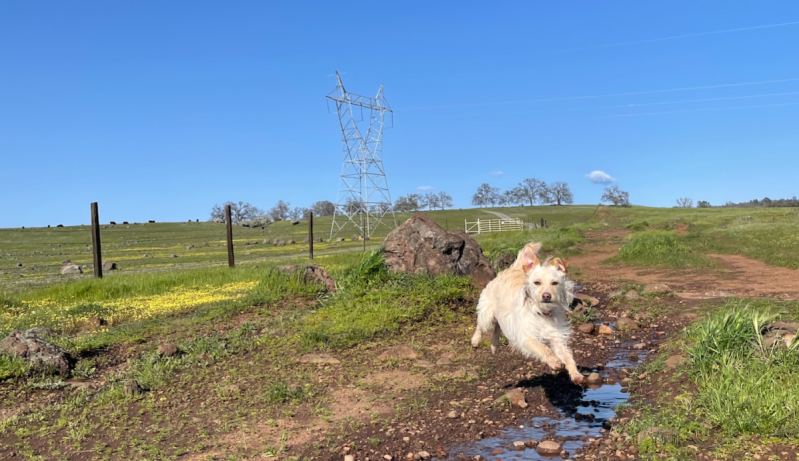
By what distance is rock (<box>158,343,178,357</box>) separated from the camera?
325 inches

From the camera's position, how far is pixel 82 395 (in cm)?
680

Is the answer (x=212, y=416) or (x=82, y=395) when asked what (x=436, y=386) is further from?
(x=82, y=395)

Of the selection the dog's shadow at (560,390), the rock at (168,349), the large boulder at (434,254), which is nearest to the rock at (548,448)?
the dog's shadow at (560,390)

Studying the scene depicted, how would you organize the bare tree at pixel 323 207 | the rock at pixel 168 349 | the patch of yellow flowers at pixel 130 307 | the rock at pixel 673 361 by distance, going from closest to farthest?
the rock at pixel 673 361
the rock at pixel 168 349
the patch of yellow flowers at pixel 130 307
the bare tree at pixel 323 207

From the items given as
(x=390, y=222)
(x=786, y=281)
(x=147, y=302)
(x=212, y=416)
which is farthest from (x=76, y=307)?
(x=390, y=222)

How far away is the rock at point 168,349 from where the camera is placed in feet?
27.1

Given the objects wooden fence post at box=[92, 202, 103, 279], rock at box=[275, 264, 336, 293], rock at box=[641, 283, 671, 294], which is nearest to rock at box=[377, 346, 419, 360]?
rock at box=[275, 264, 336, 293]

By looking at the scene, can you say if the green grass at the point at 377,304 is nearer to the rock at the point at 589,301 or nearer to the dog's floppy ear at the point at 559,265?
the rock at the point at 589,301

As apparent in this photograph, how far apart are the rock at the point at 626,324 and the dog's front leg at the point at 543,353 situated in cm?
452

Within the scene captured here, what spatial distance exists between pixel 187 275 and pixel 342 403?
10910 mm

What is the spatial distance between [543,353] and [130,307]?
387 inches

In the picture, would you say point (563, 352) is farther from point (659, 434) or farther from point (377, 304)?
point (377, 304)

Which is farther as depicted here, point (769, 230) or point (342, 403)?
point (769, 230)

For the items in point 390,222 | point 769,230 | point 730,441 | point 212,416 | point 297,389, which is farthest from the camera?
point 390,222
